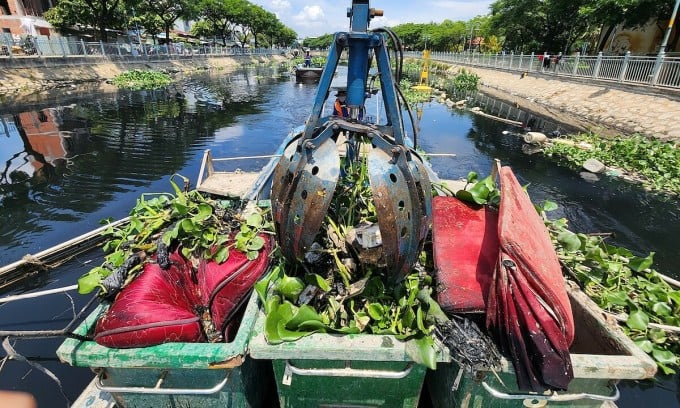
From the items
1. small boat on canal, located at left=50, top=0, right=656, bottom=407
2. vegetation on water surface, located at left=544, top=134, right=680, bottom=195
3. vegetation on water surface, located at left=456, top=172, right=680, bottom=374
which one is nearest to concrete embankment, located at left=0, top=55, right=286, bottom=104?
small boat on canal, located at left=50, top=0, right=656, bottom=407

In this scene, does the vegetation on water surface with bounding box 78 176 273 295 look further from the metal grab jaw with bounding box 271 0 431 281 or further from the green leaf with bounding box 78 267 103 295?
the metal grab jaw with bounding box 271 0 431 281

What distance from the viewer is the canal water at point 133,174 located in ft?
16.2

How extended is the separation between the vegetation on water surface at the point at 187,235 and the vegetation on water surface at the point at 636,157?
38.9 ft

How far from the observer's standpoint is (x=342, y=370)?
2307mm

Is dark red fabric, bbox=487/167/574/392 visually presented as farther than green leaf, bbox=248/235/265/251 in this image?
No

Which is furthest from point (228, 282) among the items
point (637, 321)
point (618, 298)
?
point (637, 321)

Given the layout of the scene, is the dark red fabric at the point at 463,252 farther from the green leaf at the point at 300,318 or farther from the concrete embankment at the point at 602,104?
the concrete embankment at the point at 602,104

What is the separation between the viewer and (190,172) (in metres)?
11.3

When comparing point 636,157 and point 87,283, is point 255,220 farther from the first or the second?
point 636,157

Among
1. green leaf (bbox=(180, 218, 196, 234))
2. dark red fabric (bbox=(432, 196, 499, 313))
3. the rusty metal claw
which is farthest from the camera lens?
green leaf (bbox=(180, 218, 196, 234))

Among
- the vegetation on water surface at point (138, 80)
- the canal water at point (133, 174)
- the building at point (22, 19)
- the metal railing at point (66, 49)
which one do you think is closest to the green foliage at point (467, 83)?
the canal water at point (133, 174)

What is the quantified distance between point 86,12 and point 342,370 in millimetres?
44650

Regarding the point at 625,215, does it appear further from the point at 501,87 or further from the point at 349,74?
the point at 501,87

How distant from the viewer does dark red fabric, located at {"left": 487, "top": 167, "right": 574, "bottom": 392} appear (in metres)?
2.10
